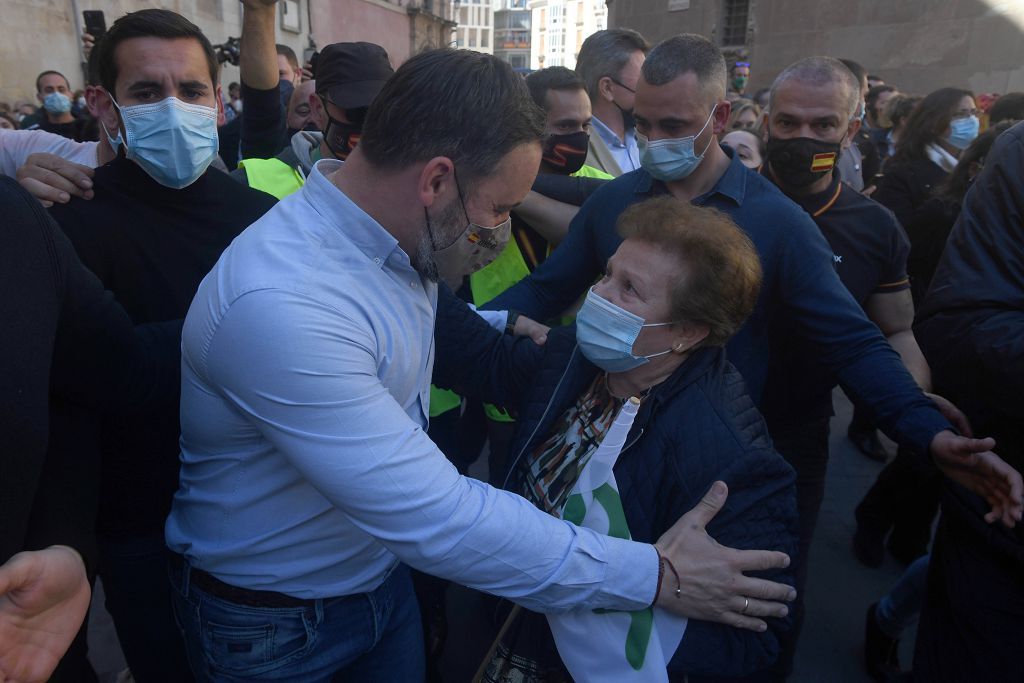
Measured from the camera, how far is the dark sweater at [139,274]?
168 cm

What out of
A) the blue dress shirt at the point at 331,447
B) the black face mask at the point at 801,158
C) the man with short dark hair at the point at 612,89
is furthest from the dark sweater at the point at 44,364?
the man with short dark hair at the point at 612,89

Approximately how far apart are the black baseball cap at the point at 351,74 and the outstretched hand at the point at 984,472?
82.9 inches

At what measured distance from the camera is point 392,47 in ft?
99.9

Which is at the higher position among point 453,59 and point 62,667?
point 453,59

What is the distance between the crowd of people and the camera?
3.61 feet

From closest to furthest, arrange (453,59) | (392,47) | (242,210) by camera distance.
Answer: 1. (453,59)
2. (242,210)
3. (392,47)

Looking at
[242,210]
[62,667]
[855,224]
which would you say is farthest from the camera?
[855,224]

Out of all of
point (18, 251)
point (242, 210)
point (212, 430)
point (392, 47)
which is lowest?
point (392, 47)

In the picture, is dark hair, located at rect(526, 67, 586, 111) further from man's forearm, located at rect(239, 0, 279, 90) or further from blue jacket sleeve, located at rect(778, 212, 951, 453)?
blue jacket sleeve, located at rect(778, 212, 951, 453)

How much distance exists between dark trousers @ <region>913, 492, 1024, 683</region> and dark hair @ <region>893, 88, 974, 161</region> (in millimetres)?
3565

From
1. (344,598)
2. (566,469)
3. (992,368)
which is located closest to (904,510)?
(992,368)

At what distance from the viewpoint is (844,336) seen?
6.35 feet

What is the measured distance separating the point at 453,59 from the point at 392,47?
32.2 meters

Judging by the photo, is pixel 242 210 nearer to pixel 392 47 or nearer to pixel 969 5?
pixel 969 5
